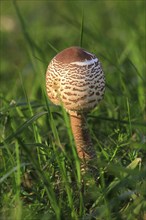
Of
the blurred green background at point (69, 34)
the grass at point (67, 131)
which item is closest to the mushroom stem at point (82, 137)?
the grass at point (67, 131)

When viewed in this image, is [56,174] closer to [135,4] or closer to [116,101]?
[116,101]

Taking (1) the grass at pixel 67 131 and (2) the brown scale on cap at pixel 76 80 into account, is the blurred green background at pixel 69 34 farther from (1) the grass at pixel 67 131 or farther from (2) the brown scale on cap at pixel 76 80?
(2) the brown scale on cap at pixel 76 80

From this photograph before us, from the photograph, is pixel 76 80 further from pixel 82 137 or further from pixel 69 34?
pixel 69 34

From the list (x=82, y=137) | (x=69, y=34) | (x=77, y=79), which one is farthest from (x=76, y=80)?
(x=69, y=34)

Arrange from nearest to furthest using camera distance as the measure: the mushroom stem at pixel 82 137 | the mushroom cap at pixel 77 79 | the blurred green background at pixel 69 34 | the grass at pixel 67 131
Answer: the grass at pixel 67 131, the mushroom cap at pixel 77 79, the mushroom stem at pixel 82 137, the blurred green background at pixel 69 34

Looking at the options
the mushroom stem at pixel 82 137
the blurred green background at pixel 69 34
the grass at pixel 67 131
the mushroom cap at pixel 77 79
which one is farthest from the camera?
the blurred green background at pixel 69 34

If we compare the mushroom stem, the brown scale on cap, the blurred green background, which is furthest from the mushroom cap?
the blurred green background

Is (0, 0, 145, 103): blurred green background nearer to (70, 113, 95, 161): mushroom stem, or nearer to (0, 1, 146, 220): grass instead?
(0, 1, 146, 220): grass
